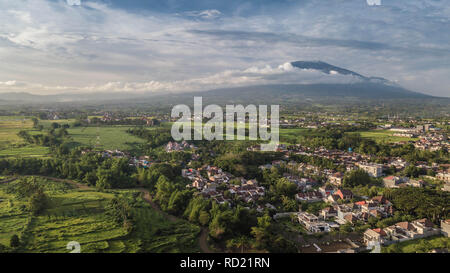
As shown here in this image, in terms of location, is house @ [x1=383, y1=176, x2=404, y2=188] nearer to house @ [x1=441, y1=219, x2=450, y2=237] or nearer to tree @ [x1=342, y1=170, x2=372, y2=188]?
tree @ [x1=342, y1=170, x2=372, y2=188]

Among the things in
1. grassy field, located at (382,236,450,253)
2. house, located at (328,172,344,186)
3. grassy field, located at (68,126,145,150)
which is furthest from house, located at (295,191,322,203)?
grassy field, located at (68,126,145,150)

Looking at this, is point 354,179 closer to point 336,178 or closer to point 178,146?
point 336,178

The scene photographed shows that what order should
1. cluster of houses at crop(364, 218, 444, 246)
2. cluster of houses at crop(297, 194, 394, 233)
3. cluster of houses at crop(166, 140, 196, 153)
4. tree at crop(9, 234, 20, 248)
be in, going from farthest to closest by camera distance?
cluster of houses at crop(166, 140, 196, 153) → cluster of houses at crop(297, 194, 394, 233) → cluster of houses at crop(364, 218, 444, 246) → tree at crop(9, 234, 20, 248)

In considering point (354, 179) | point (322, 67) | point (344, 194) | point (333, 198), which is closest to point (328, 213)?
point (333, 198)

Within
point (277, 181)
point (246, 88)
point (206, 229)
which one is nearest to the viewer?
point (206, 229)

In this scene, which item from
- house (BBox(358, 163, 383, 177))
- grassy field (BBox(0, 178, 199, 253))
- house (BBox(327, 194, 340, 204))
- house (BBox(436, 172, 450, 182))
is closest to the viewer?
grassy field (BBox(0, 178, 199, 253))

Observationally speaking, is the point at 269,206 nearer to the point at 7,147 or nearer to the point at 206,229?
the point at 206,229

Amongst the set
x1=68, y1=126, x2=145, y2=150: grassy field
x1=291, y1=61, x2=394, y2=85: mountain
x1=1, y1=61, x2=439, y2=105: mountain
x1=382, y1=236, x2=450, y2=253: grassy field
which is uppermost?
x1=291, y1=61, x2=394, y2=85: mountain

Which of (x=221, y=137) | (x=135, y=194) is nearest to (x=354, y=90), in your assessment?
(x=221, y=137)
